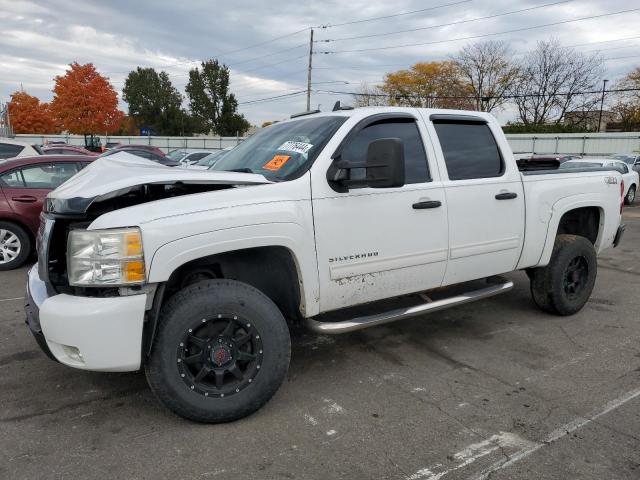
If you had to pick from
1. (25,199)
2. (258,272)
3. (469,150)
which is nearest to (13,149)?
(25,199)

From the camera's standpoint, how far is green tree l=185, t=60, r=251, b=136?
6812 centimetres

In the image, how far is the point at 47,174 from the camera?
7.73m

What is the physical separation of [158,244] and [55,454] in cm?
127

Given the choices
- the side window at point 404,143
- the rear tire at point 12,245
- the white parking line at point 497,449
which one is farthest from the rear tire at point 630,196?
the rear tire at point 12,245

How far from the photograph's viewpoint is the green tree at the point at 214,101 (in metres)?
68.1

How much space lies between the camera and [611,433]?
10.0 feet

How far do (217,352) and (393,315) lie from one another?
1.36 meters

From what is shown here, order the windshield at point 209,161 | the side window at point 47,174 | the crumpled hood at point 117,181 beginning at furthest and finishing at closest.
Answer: the side window at point 47,174, the windshield at point 209,161, the crumpled hood at point 117,181

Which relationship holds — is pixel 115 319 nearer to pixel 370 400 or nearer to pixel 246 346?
pixel 246 346

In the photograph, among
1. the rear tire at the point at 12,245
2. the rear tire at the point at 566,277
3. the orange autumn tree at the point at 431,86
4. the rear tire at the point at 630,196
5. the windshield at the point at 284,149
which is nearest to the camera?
the windshield at the point at 284,149

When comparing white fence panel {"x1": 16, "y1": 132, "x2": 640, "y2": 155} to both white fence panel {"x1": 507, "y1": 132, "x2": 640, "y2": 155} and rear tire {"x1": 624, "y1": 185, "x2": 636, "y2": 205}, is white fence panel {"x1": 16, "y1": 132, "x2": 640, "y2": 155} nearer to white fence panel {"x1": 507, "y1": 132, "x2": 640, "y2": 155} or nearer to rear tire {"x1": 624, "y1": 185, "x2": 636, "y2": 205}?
white fence panel {"x1": 507, "y1": 132, "x2": 640, "y2": 155}

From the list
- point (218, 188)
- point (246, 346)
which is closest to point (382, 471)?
point (246, 346)

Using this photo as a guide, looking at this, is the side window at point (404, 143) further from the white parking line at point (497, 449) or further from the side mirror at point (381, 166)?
the white parking line at point (497, 449)

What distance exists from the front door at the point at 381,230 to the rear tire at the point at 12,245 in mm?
5742
